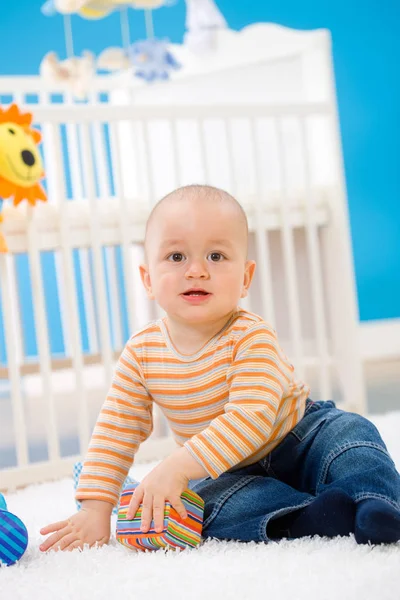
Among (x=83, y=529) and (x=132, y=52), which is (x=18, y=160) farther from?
(x=132, y=52)

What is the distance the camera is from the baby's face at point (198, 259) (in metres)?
0.97

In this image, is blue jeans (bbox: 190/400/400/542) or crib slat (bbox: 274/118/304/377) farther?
crib slat (bbox: 274/118/304/377)

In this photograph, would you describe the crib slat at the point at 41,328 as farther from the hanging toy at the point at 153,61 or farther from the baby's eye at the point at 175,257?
the hanging toy at the point at 153,61

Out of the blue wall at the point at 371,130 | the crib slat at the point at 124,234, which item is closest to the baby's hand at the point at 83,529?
the crib slat at the point at 124,234

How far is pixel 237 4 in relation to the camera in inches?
142

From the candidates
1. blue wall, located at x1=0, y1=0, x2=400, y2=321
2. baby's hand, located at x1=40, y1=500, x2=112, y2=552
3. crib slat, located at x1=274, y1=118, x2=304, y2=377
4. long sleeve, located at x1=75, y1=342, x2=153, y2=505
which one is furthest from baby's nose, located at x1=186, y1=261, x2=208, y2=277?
blue wall, located at x1=0, y1=0, x2=400, y2=321

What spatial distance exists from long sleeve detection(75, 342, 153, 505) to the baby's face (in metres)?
0.10

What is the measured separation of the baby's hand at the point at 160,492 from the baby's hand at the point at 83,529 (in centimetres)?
8

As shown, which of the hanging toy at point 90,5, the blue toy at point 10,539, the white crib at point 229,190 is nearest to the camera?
the blue toy at point 10,539

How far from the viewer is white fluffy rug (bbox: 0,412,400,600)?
2.41ft

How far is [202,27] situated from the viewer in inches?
100

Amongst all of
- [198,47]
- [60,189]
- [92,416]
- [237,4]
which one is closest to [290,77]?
[198,47]

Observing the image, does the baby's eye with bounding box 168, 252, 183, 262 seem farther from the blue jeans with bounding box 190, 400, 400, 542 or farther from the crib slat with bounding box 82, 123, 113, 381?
the crib slat with bounding box 82, 123, 113, 381

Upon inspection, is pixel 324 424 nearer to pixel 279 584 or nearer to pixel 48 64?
pixel 279 584
